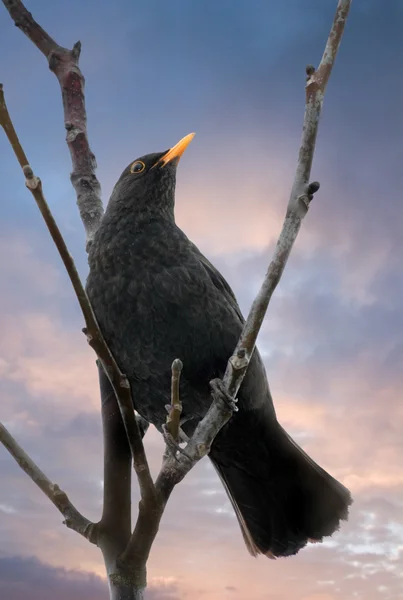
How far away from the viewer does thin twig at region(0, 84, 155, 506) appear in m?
2.09

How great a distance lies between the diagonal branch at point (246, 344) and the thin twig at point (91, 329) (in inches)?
4.3

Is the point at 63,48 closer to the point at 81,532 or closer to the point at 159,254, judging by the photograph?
the point at 159,254

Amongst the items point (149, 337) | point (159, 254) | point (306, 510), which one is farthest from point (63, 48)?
point (306, 510)

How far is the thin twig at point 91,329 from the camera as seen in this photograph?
82.1 inches

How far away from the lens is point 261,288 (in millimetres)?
2672

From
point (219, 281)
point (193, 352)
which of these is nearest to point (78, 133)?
point (219, 281)

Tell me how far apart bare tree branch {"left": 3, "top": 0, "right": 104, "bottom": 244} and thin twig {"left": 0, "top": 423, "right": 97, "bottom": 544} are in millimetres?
1592

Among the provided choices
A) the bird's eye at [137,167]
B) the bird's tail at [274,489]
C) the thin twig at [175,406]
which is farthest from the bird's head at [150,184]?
the thin twig at [175,406]

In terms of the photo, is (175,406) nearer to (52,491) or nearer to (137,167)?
(52,491)

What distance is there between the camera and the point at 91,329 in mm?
2494

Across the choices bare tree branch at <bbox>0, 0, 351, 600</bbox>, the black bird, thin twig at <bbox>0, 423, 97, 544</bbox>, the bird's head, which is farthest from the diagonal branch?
the bird's head

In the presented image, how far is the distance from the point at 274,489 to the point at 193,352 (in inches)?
45.9

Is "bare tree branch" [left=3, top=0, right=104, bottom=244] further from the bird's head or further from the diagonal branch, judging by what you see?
the diagonal branch

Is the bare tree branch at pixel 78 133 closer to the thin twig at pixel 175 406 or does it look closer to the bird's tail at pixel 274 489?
the bird's tail at pixel 274 489
